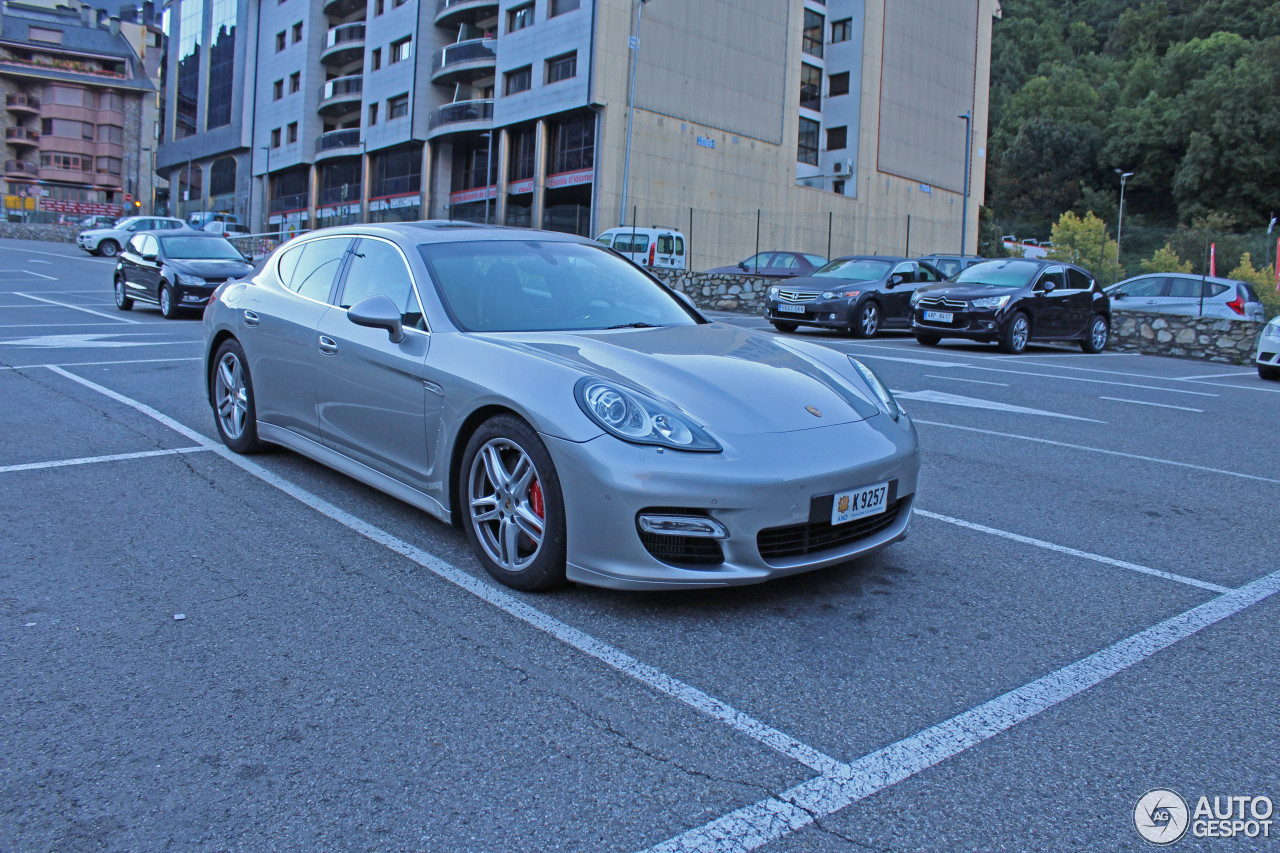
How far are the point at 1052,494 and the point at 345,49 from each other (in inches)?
2319

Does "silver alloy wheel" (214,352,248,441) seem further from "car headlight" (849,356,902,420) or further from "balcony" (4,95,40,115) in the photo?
"balcony" (4,95,40,115)

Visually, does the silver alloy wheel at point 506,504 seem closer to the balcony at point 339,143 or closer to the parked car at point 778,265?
the parked car at point 778,265

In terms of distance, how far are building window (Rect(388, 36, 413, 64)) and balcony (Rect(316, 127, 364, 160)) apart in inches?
198


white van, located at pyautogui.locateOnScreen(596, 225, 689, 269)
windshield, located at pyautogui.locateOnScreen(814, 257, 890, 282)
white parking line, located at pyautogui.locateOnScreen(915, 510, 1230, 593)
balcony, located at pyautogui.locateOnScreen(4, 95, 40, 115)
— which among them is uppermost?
balcony, located at pyautogui.locateOnScreen(4, 95, 40, 115)

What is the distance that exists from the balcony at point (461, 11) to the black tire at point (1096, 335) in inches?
1467

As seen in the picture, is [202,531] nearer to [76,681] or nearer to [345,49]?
[76,681]

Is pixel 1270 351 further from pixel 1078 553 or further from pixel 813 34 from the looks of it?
pixel 813 34

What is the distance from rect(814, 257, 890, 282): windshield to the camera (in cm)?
1833

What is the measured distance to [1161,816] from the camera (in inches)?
95.7

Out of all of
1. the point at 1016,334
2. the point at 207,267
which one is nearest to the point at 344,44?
the point at 207,267

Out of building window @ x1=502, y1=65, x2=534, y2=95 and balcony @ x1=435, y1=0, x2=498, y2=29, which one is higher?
balcony @ x1=435, y1=0, x2=498, y2=29

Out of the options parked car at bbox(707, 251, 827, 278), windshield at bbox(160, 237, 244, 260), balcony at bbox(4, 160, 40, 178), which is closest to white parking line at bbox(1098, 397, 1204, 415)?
windshield at bbox(160, 237, 244, 260)

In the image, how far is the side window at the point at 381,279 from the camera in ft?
15.2

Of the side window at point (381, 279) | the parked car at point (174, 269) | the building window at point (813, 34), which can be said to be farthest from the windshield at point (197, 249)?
the building window at point (813, 34)
